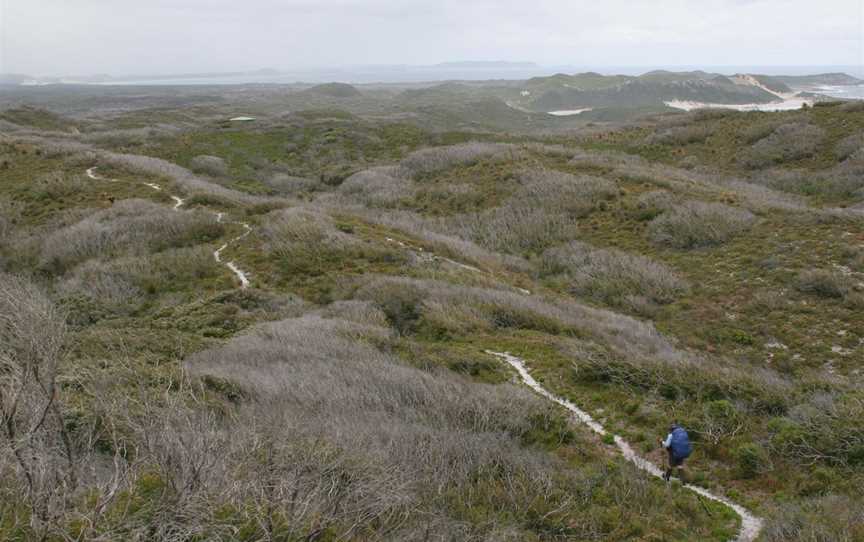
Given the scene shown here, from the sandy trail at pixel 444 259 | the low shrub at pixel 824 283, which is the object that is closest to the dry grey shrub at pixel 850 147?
the low shrub at pixel 824 283

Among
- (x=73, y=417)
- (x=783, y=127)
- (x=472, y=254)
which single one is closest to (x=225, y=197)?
(x=472, y=254)

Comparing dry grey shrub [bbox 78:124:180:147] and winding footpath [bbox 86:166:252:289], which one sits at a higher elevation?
dry grey shrub [bbox 78:124:180:147]

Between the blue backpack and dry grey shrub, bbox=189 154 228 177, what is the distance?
114 ft

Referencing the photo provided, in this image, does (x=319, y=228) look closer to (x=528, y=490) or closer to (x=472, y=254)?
(x=472, y=254)

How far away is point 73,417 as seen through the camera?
248 inches

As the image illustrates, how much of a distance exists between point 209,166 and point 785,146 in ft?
121

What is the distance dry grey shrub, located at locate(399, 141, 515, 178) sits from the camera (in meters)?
33.0

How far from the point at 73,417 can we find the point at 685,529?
7.58 m

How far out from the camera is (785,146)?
100ft

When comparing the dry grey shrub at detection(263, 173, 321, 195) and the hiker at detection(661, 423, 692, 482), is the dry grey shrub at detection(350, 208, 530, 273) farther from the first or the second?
the hiker at detection(661, 423, 692, 482)

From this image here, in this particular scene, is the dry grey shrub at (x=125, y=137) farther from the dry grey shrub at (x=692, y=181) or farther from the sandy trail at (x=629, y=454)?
the sandy trail at (x=629, y=454)

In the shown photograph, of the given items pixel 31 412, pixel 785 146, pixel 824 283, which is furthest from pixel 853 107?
pixel 31 412

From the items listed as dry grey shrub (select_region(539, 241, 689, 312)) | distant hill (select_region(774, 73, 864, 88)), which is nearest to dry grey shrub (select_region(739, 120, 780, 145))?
dry grey shrub (select_region(539, 241, 689, 312))

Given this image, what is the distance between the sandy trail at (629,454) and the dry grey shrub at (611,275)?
6999 mm
